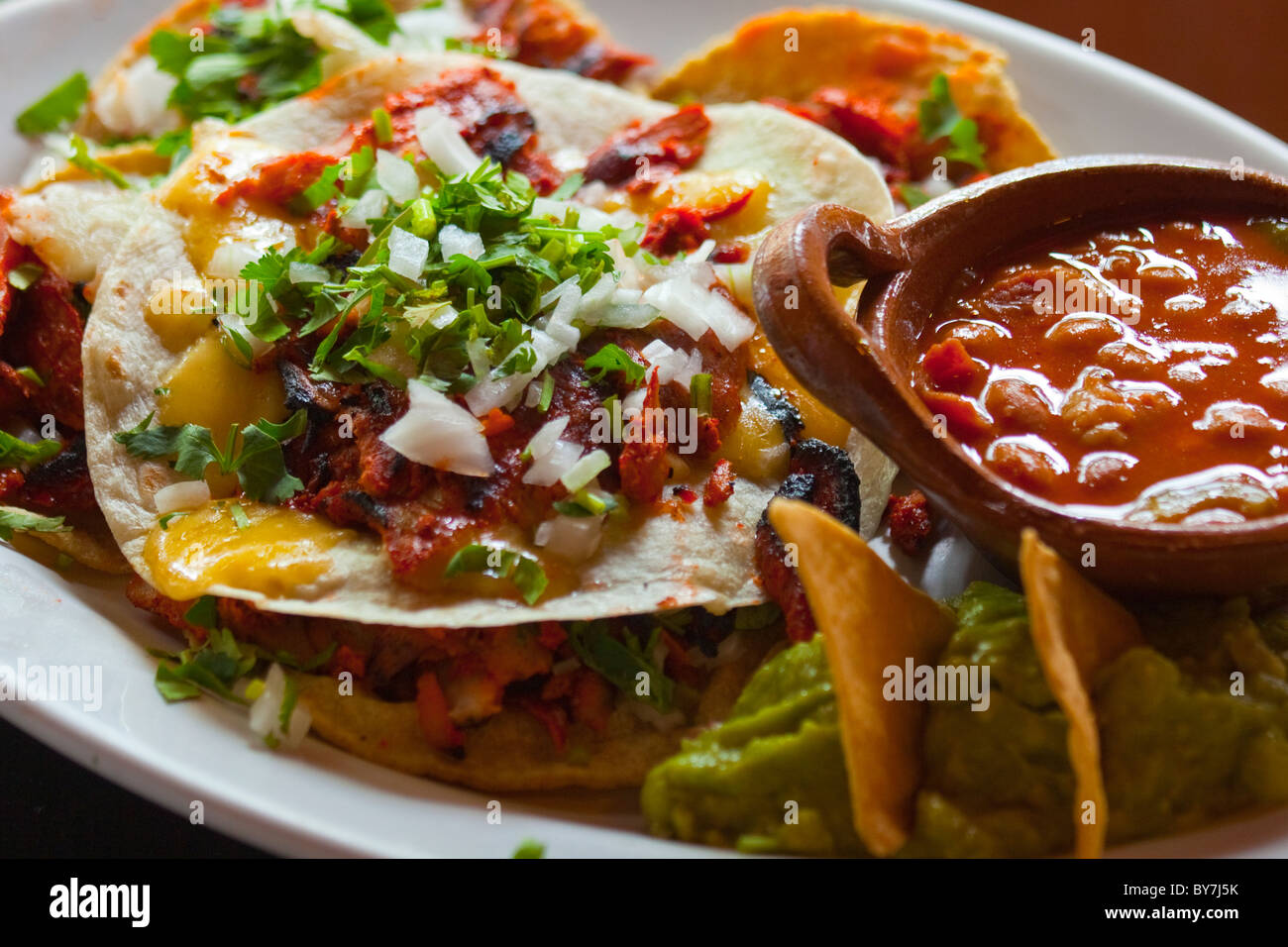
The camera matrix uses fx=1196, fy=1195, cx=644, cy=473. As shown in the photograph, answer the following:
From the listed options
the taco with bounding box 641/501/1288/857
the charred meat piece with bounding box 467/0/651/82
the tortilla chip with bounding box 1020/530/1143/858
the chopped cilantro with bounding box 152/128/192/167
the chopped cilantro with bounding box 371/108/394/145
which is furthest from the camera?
the charred meat piece with bounding box 467/0/651/82

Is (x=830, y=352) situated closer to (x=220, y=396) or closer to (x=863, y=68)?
(x=220, y=396)

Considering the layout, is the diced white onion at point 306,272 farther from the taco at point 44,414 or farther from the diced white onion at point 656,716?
the diced white onion at point 656,716

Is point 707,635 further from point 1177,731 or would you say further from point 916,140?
point 916,140

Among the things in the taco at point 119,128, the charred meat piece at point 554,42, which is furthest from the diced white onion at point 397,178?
the charred meat piece at point 554,42

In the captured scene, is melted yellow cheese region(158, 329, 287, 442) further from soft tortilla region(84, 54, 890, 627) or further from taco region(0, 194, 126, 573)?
taco region(0, 194, 126, 573)

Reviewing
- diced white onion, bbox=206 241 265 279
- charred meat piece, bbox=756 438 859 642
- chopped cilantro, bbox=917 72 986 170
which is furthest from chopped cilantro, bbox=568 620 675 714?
chopped cilantro, bbox=917 72 986 170

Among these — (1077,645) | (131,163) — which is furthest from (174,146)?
(1077,645)

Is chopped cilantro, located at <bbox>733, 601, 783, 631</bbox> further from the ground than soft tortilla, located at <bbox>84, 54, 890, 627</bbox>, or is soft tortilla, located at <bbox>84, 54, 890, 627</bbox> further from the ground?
soft tortilla, located at <bbox>84, 54, 890, 627</bbox>
